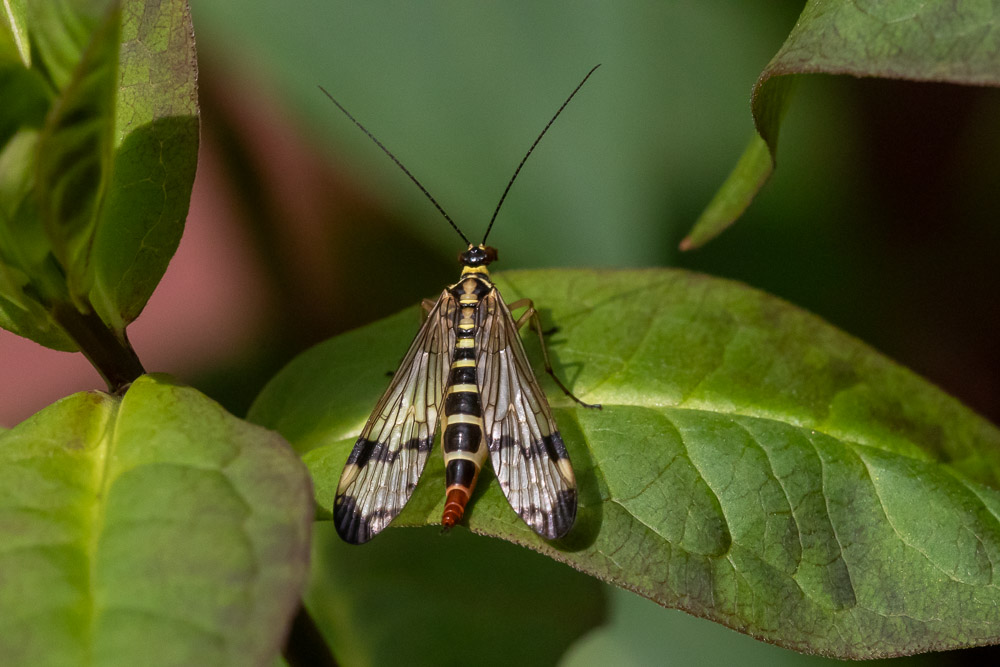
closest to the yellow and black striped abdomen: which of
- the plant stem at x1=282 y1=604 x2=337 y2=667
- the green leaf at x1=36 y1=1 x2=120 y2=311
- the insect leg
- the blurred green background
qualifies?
the insect leg

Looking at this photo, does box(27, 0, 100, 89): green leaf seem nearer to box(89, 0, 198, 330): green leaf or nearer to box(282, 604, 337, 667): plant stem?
box(89, 0, 198, 330): green leaf

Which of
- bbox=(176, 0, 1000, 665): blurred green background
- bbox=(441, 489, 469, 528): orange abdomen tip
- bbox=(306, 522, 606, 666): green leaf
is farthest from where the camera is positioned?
bbox=(176, 0, 1000, 665): blurred green background

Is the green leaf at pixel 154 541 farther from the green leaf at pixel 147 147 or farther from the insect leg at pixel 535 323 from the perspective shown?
the insect leg at pixel 535 323

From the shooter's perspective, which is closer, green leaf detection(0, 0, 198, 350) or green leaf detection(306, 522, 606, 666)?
green leaf detection(0, 0, 198, 350)

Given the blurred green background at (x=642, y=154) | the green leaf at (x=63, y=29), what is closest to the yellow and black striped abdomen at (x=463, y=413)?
the green leaf at (x=63, y=29)

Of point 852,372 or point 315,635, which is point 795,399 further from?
point 315,635

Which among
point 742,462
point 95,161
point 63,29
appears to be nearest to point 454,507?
point 742,462

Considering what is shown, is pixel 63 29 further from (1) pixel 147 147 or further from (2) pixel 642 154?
(2) pixel 642 154
